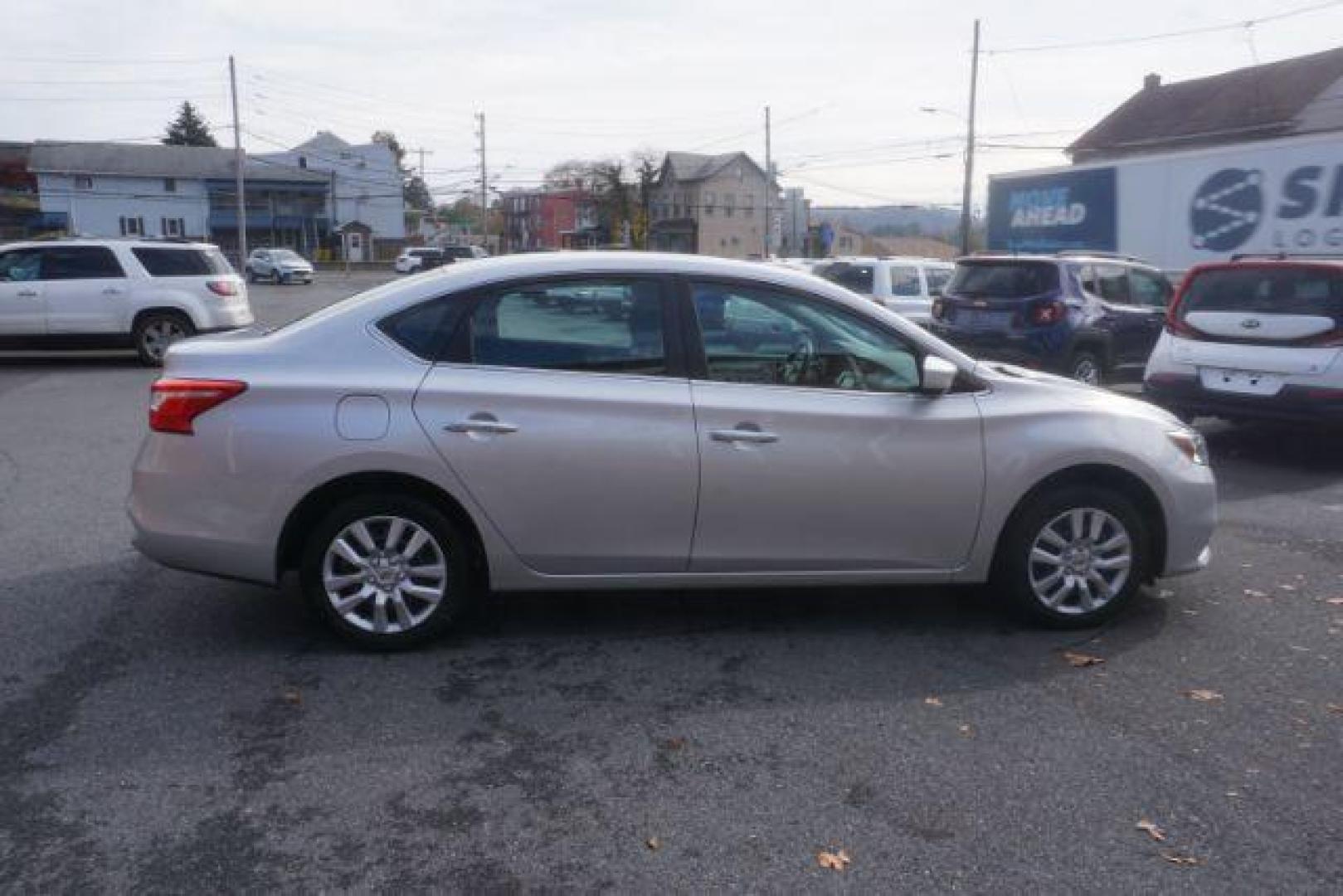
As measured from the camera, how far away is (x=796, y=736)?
391 centimetres

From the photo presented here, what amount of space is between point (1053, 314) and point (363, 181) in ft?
283

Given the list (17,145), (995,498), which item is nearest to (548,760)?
(995,498)

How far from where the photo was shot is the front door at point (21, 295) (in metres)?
14.6

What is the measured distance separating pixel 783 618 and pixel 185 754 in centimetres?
259

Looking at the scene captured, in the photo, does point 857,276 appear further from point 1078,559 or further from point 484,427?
point 484,427

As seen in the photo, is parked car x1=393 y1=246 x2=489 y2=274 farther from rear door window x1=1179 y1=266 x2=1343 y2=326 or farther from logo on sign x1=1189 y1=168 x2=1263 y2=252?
rear door window x1=1179 y1=266 x2=1343 y2=326

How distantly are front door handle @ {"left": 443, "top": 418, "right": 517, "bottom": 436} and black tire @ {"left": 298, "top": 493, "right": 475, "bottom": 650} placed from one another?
0.35 metres

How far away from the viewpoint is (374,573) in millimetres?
4523

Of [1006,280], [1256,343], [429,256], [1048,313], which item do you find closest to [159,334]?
[1006,280]

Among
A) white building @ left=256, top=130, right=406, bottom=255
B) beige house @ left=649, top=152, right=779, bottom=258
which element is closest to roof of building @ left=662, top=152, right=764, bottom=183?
beige house @ left=649, top=152, right=779, bottom=258

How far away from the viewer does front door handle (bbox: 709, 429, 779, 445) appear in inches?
179

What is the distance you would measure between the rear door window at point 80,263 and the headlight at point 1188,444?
14.0 meters

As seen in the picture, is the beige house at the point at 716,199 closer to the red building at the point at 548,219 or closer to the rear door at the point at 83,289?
the red building at the point at 548,219

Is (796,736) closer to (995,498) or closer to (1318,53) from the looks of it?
(995,498)
